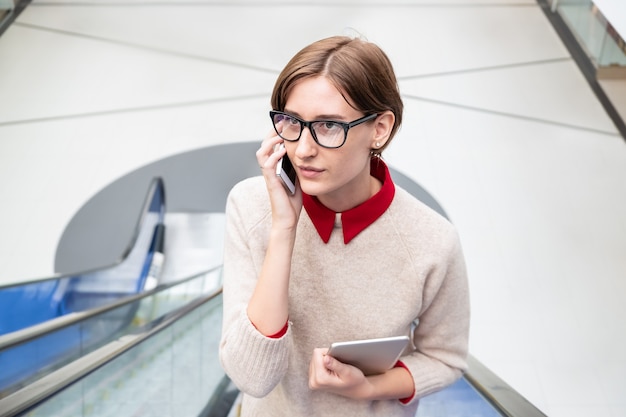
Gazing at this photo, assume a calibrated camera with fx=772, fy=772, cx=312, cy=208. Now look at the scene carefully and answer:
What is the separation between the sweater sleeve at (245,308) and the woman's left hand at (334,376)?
0.23 feet

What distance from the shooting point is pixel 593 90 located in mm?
9188

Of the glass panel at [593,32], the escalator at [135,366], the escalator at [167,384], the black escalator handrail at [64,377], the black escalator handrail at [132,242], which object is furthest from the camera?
the glass panel at [593,32]

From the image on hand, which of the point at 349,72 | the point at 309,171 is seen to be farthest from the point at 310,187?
the point at 349,72

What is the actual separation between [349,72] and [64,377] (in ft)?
4.42

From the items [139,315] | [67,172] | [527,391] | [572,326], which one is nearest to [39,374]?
[139,315]

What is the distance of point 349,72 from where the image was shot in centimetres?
162

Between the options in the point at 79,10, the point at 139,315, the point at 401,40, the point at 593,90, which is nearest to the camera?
the point at 139,315

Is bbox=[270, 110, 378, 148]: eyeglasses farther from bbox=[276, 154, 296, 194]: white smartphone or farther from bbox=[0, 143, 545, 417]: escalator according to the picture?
bbox=[0, 143, 545, 417]: escalator

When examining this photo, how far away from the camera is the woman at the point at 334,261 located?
1.66m

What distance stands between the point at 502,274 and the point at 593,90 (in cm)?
377

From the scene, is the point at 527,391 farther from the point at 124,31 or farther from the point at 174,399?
the point at 124,31

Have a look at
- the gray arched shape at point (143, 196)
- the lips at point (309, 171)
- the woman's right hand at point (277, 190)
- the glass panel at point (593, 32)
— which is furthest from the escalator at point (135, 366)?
the glass panel at point (593, 32)

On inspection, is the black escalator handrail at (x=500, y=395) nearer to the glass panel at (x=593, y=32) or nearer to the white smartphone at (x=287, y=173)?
the white smartphone at (x=287, y=173)

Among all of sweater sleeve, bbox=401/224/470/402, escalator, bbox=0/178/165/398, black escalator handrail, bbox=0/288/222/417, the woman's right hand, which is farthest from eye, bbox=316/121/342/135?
escalator, bbox=0/178/165/398
